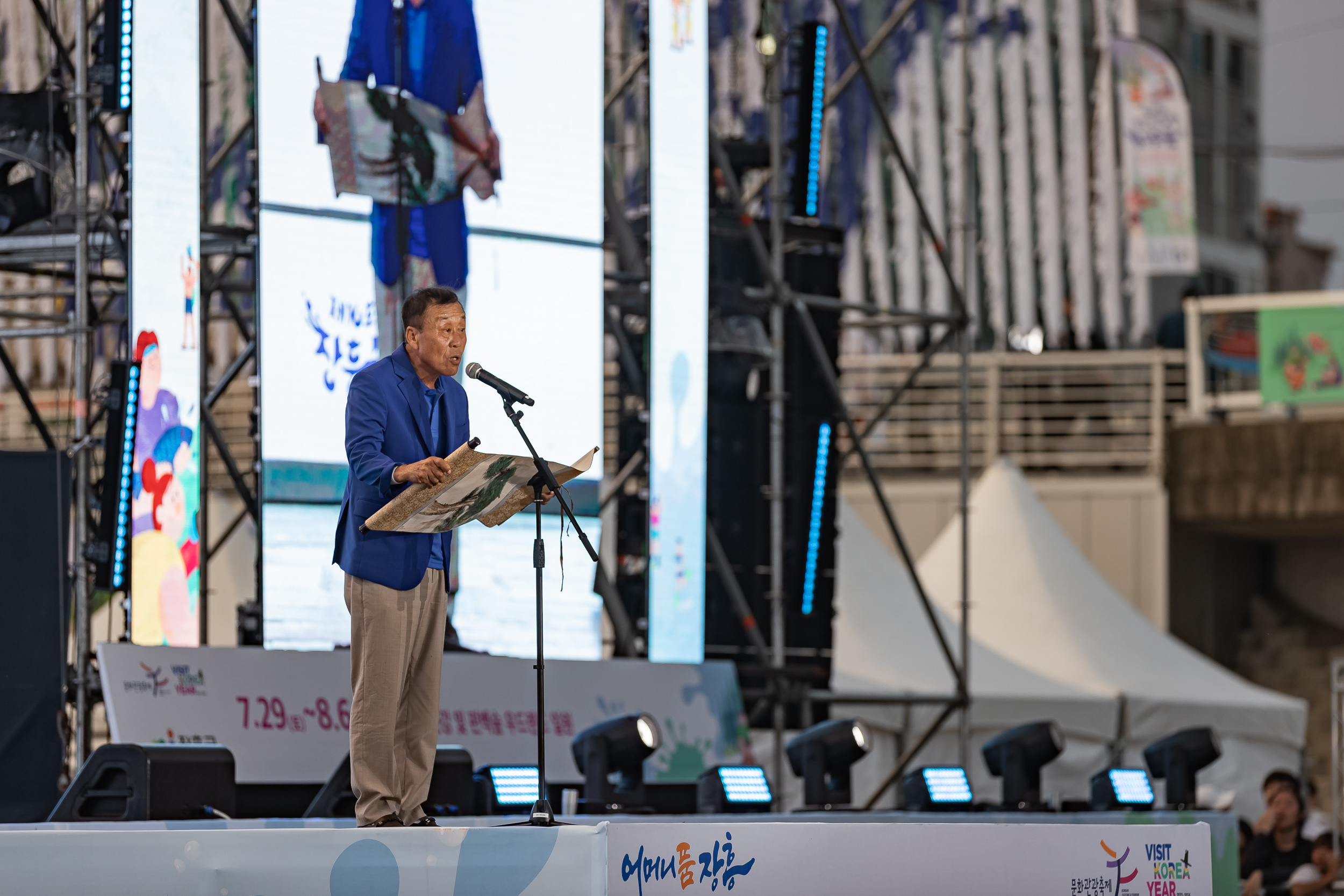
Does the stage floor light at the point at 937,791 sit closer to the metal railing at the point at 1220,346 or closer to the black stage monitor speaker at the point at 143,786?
the black stage monitor speaker at the point at 143,786

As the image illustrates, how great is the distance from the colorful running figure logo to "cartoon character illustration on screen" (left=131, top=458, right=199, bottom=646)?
3.51 metres

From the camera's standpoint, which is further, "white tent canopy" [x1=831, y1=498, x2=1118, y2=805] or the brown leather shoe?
"white tent canopy" [x1=831, y1=498, x2=1118, y2=805]

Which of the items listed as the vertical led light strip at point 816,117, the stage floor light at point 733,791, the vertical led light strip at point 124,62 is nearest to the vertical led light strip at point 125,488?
the vertical led light strip at point 124,62

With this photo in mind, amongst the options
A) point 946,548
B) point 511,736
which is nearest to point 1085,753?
point 946,548

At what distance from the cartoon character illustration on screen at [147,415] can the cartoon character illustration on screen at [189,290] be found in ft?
0.45

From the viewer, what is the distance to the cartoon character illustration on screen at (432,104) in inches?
307

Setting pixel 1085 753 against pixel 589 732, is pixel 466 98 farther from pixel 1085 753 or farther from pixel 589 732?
pixel 1085 753

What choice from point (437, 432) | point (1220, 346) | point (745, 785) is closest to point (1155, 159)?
point (1220, 346)

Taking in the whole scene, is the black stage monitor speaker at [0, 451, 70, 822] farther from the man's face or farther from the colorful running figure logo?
the colorful running figure logo

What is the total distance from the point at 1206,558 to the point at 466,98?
1195 centimetres

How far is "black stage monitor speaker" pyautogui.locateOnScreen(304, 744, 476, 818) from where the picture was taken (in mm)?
6047

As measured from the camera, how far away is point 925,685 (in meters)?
11.6

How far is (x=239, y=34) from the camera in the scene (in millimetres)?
8523

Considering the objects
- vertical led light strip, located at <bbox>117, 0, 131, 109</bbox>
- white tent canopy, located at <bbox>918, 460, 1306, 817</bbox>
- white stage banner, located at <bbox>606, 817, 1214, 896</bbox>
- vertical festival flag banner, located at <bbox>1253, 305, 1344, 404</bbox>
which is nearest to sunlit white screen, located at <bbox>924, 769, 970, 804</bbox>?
white stage banner, located at <bbox>606, 817, 1214, 896</bbox>
